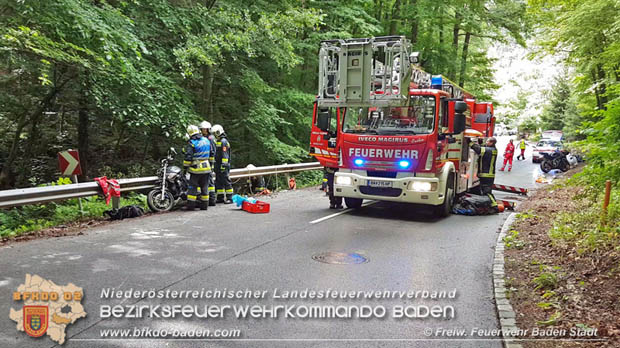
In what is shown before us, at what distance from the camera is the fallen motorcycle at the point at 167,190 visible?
10.4 meters

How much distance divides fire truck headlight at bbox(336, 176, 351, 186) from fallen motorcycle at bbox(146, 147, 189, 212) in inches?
140

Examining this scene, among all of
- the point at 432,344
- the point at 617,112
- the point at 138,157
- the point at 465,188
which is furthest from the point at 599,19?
the point at 138,157

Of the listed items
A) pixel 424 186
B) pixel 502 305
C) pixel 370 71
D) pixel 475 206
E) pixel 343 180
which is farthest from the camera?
pixel 475 206

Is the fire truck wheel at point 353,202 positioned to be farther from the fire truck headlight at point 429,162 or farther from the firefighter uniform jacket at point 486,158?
the firefighter uniform jacket at point 486,158

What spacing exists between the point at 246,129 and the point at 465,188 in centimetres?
844

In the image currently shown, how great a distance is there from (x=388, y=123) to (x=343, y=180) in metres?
1.62

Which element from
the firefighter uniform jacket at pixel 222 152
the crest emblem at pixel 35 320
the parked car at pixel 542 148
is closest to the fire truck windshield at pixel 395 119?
the firefighter uniform jacket at pixel 222 152

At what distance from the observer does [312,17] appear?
14.8 metres

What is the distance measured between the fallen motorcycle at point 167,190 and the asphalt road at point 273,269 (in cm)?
54

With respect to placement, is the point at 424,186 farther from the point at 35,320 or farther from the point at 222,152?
the point at 35,320

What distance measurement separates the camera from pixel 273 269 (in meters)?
5.98

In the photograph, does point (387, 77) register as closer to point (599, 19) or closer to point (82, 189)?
point (82, 189)
